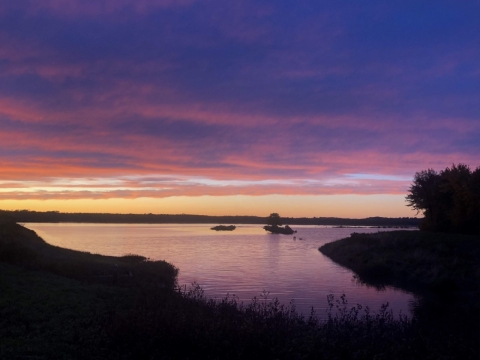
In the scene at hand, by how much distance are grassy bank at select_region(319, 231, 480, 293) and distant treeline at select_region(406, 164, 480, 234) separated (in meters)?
7.12

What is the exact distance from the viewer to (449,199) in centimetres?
6575

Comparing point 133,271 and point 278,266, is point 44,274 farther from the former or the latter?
point 278,266

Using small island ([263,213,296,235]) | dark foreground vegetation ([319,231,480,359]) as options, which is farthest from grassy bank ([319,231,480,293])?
small island ([263,213,296,235])

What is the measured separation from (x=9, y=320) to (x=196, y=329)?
20.0 feet

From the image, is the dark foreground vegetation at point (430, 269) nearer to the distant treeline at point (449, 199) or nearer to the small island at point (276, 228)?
the distant treeline at point (449, 199)

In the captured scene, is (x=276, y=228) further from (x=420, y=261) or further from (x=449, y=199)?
(x=420, y=261)

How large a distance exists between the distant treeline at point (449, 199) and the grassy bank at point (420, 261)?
712cm

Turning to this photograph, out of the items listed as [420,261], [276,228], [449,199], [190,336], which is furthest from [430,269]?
[276,228]

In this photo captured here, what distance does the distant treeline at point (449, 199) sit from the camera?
56656mm

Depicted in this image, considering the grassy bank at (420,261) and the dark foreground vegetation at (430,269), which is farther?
the grassy bank at (420,261)

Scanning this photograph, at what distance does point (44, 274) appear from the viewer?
79.0 feet

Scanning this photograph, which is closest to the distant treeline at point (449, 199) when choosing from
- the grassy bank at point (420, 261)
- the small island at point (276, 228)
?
the grassy bank at point (420, 261)

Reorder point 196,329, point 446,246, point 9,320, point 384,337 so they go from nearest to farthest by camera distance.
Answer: point 196,329 < point 384,337 < point 9,320 < point 446,246

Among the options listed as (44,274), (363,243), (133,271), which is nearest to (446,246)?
(363,243)
